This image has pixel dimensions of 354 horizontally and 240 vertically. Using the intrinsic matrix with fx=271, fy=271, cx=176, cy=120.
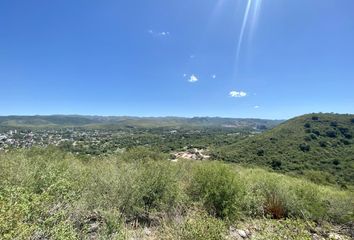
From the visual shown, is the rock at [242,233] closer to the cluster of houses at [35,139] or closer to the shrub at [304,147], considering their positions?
the cluster of houses at [35,139]

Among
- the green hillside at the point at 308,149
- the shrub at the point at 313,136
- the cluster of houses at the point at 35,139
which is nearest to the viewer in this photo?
the green hillside at the point at 308,149

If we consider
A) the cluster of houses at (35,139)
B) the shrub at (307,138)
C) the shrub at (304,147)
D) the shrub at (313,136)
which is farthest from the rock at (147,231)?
the shrub at (313,136)

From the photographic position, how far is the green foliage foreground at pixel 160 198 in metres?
7.32

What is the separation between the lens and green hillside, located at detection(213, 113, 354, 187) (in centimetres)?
4638

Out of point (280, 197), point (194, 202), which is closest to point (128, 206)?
point (194, 202)

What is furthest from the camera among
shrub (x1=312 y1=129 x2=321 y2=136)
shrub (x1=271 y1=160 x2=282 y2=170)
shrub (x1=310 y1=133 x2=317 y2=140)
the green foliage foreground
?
shrub (x1=312 y1=129 x2=321 y2=136)

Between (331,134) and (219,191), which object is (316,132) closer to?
(331,134)

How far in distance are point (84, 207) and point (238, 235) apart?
5.32m

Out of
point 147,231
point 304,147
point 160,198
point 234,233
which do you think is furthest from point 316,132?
point 147,231

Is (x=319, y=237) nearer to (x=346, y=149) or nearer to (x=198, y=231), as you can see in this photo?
(x=198, y=231)

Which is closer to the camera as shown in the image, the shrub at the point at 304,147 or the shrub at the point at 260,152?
the shrub at the point at 304,147

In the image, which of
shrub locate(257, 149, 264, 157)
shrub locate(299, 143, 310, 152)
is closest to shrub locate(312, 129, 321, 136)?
shrub locate(299, 143, 310, 152)

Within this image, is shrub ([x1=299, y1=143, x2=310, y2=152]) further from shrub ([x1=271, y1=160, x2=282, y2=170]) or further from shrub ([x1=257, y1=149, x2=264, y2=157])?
shrub ([x1=271, y1=160, x2=282, y2=170])

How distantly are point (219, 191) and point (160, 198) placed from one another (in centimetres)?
240
